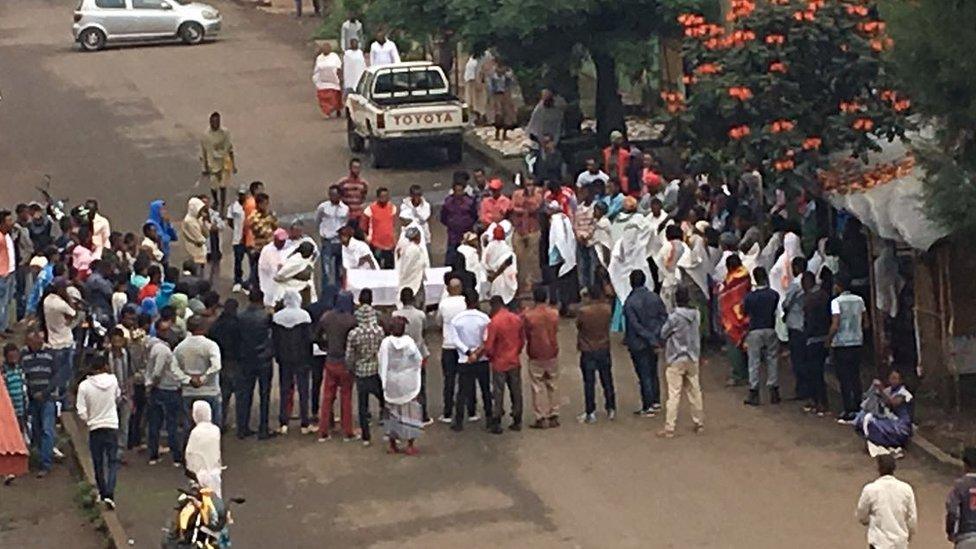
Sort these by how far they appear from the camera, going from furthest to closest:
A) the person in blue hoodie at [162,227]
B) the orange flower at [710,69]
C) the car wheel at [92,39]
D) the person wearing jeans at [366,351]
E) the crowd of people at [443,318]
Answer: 1. the car wheel at [92,39]
2. the person in blue hoodie at [162,227]
3. the orange flower at [710,69]
4. the person wearing jeans at [366,351]
5. the crowd of people at [443,318]

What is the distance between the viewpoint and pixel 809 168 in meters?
22.7

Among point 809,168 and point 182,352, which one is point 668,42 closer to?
point 809,168

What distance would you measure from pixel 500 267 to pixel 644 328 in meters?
2.67

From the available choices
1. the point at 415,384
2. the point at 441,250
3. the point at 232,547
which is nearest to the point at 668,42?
the point at 441,250

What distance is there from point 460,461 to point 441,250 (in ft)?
24.4

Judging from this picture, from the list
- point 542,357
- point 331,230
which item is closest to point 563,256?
point 331,230

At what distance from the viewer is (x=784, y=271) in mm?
22172

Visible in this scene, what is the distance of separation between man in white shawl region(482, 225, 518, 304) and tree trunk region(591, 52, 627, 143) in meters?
7.60

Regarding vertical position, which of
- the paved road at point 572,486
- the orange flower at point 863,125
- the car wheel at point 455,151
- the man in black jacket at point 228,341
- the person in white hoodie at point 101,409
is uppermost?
the car wheel at point 455,151

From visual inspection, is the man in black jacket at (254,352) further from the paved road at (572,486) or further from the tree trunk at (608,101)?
the tree trunk at (608,101)

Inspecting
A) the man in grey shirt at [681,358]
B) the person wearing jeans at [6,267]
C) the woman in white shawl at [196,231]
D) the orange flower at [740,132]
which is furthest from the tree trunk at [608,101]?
the man in grey shirt at [681,358]

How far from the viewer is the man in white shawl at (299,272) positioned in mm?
23359

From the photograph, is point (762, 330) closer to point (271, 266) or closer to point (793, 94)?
point (793, 94)

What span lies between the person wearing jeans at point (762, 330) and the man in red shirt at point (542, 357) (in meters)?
1.92
